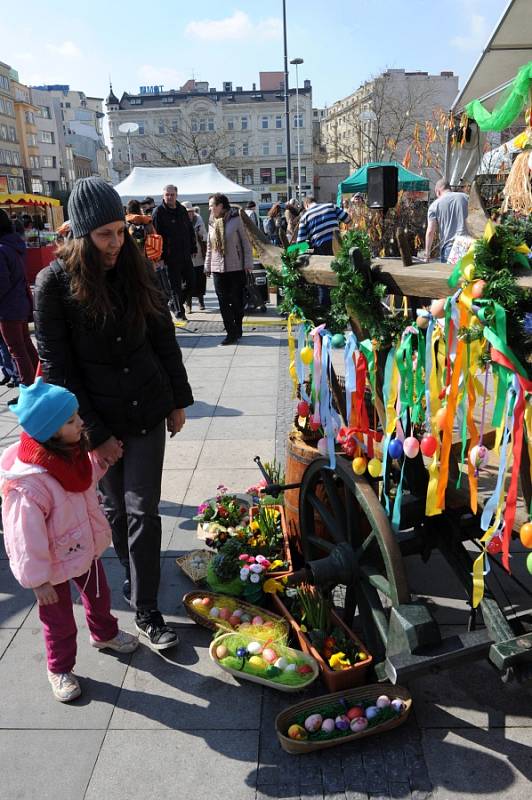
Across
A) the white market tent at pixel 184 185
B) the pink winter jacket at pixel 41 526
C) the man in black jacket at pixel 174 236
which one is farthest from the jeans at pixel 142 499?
the white market tent at pixel 184 185

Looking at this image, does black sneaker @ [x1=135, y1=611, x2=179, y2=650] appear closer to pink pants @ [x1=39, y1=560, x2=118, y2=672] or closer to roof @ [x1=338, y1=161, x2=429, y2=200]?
pink pants @ [x1=39, y1=560, x2=118, y2=672]

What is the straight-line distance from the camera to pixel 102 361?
8.34ft

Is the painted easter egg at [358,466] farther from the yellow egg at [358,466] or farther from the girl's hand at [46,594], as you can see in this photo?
the girl's hand at [46,594]

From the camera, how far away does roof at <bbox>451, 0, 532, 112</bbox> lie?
18.3 ft

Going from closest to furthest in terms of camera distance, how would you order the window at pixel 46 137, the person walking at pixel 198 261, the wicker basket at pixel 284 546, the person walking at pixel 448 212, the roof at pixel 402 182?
the wicker basket at pixel 284 546
the person walking at pixel 448 212
the person walking at pixel 198 261
the roof at pixel 402 182
the window at pixel 46 137

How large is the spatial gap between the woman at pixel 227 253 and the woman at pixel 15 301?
249 cm

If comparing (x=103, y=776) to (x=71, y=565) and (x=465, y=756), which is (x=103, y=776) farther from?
(x=465, y=756)

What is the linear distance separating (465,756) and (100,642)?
1.49 m

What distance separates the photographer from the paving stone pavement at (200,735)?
6.77ft

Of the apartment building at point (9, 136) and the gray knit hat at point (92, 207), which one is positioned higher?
the apartment building at point (9, 136)

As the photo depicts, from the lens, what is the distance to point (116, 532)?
2.93 m

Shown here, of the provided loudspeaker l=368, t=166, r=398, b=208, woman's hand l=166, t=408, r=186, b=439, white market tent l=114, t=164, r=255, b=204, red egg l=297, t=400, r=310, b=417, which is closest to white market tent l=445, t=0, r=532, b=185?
loudspeaker l=368, t=166, r=398, b=208

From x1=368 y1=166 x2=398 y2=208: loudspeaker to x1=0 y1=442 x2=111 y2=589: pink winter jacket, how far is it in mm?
1582

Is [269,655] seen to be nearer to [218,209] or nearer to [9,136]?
[218,209]
